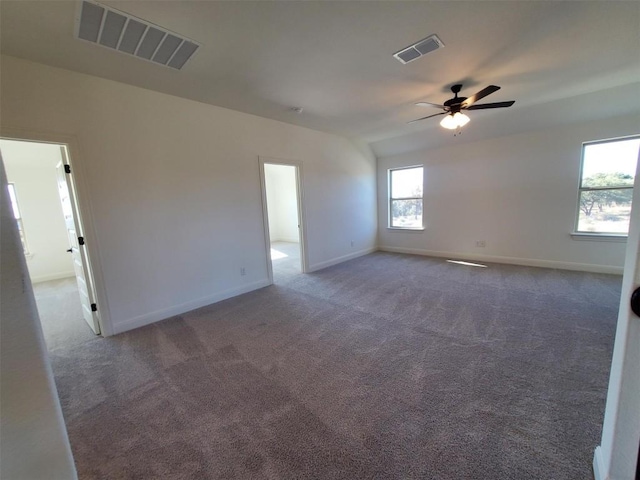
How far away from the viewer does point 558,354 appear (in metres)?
2.15

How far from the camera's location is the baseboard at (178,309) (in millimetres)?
2902

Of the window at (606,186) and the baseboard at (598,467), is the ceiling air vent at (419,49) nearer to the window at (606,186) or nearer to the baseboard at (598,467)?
the baseboard at (598,467)

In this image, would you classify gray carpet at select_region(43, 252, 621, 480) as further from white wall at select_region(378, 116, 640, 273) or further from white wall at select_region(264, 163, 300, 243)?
white wall at select_region(264, 163, 300, 243)

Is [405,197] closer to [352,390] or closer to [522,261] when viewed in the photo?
[522,261]

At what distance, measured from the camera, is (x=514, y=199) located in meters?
4.79

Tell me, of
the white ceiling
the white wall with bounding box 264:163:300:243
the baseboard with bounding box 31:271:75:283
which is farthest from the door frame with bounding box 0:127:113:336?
the white wall with bounding box 264:163:300:243

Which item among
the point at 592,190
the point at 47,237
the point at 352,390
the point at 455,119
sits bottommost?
the point at 352,390

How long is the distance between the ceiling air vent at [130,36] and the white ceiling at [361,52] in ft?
0.22

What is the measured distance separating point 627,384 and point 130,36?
3.73m

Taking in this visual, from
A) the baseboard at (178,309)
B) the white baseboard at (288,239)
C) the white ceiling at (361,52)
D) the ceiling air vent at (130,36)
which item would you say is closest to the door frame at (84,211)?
the baseboard at (178,309)

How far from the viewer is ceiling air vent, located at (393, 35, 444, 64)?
87.9 inches

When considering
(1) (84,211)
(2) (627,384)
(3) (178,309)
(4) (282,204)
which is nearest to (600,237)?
(2) (627,384)

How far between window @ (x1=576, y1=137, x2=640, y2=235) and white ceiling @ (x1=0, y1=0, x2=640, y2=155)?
0.55m

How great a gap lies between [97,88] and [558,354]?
5.13 metres
